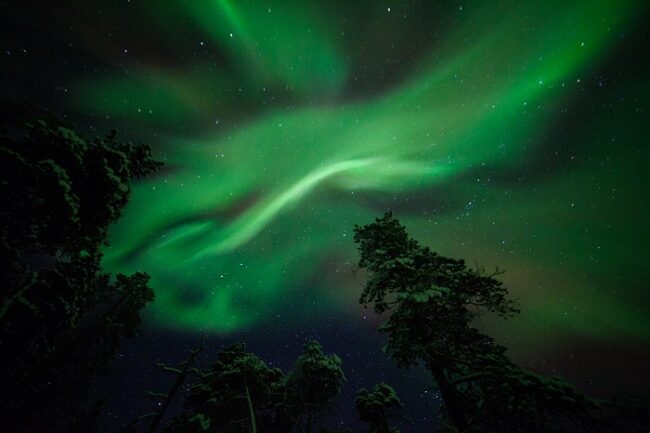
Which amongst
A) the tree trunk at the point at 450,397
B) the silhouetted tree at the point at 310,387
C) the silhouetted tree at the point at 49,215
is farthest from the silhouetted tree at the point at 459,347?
the silhouetted tree at the point at 49,215

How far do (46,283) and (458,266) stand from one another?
12.6m

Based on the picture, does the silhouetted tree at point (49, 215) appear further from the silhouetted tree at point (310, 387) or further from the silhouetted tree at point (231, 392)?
the silhouetted tree at point (310, 387)

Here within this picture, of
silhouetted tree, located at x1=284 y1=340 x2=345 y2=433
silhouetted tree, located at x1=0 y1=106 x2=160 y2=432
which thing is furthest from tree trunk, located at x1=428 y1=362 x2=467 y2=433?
silhouetted tree, located at x1=0 y1=106 x2=160 y2=432

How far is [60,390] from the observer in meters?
18.5

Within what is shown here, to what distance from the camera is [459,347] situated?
333 inches

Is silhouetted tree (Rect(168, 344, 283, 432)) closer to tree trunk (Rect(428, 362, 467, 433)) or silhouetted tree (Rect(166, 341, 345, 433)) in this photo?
silhouetted tree (Rect(166, 341, 345, 433))

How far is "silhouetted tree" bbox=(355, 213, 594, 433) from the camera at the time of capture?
18.1 feet

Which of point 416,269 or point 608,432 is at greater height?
point 416,269

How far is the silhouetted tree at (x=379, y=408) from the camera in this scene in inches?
634

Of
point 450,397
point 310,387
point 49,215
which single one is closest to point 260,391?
point 310,387

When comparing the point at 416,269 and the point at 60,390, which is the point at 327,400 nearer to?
the point at 416,269

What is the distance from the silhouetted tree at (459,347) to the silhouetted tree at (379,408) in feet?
28.4

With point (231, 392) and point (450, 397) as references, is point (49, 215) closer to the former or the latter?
point (450, 397)

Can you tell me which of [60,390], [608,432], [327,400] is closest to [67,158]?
[608,432]
